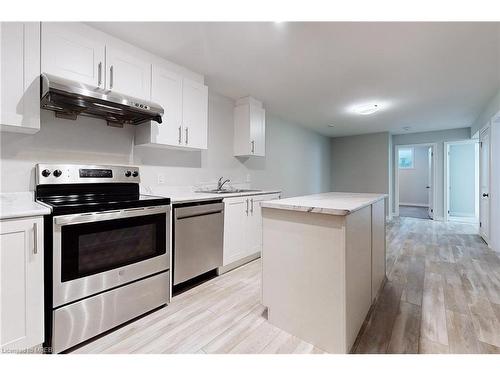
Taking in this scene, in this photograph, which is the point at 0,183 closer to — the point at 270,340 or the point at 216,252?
the point at 216,252

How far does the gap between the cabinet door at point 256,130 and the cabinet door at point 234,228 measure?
1.09 meters

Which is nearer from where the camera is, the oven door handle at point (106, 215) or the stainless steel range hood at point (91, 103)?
the oven door handle at point (106, 215)

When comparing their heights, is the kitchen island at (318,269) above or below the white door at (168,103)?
below

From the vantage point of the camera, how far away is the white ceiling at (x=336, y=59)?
202 centimetres

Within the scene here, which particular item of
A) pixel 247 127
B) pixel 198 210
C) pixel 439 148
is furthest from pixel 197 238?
pixel 439 148

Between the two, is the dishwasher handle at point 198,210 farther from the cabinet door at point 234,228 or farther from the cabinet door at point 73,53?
the cabinet door at point 73,53

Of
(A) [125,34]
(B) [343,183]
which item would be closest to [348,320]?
(A) [125,34]

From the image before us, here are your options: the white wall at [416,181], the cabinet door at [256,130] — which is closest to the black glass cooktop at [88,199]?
the cabinet door at [256,130]

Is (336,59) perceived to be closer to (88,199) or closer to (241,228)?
(241,228)

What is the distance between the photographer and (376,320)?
1.87 metres

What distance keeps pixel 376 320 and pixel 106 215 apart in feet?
7.00

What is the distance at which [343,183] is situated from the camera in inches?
288

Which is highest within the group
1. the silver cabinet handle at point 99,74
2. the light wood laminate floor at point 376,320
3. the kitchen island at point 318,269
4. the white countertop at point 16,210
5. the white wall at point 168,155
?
the silver cabinet handle at point 99,74
